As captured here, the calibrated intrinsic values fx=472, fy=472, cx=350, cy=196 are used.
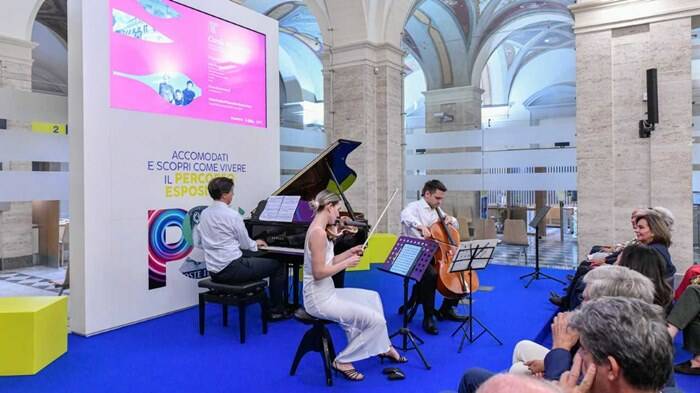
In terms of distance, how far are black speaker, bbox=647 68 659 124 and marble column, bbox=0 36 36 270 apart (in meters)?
8.97

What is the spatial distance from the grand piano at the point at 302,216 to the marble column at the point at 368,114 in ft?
12.1

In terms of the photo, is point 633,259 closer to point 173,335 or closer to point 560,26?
point 173,335

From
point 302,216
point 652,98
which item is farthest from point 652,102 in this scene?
point 302,216

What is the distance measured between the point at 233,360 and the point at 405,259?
62.2 inches

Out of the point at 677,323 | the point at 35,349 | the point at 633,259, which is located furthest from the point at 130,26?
the point at 677,323

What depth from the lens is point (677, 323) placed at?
12.1 ft

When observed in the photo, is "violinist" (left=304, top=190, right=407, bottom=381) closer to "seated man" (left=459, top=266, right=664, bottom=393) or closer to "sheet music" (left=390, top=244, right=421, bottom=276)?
"sheet music" (left=390, top=244, right=421, bottom=276)

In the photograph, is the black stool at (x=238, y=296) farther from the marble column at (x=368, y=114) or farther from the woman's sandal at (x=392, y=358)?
the marble column at (x=368, y=114)

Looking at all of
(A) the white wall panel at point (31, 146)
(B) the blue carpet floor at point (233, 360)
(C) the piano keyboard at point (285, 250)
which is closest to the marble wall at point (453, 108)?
(B) the blue carpet floor at point (233, 360)

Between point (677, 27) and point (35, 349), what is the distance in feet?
26.1

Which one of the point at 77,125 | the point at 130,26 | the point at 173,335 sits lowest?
the point at 173,335

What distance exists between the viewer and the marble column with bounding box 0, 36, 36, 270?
24.2ft

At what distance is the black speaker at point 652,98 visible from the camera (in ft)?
20.4

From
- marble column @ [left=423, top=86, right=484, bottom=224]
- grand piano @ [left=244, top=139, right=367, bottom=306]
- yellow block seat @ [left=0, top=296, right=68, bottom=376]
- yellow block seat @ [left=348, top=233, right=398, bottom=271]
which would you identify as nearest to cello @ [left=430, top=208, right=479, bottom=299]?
grand piano @ [left=244, top=139, right=367, bottom=306]
